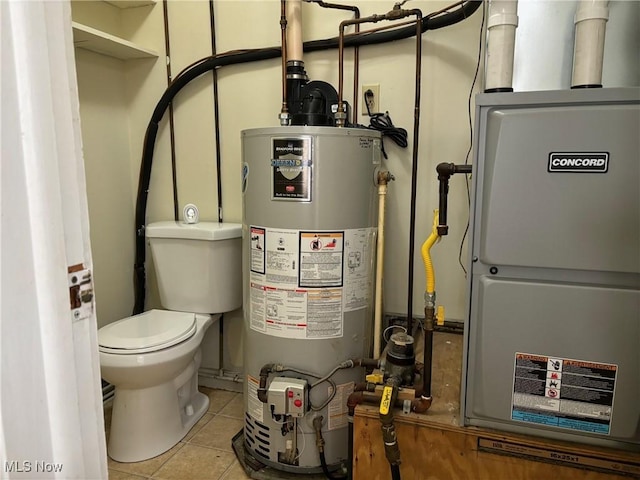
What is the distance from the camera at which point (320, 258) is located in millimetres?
1458

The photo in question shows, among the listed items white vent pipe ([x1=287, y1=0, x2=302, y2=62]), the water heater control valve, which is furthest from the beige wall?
the water heater control valve

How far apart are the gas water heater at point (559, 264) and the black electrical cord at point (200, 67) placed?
0.81 meters

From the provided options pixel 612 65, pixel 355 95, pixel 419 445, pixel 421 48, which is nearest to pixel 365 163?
pixel 355 95

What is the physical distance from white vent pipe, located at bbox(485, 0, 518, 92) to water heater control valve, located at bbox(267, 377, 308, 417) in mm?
1066

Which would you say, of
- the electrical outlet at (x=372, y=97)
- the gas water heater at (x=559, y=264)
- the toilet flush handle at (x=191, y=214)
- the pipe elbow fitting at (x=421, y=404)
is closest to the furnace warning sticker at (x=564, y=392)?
the gas water heater at (x=559, y=264)

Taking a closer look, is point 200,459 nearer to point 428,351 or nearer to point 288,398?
point 288,398

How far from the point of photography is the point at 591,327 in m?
1.00

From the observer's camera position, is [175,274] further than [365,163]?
Yes

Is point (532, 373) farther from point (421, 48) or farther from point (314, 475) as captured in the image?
point (421, 48)

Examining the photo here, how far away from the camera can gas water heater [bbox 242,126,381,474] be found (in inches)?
56.5

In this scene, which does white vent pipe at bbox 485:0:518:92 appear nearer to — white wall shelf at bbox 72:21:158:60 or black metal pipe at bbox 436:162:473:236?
black metal pipe at bbox 436:162:473:236

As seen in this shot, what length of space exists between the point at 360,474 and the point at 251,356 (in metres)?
0.56

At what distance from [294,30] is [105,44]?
0.84 m

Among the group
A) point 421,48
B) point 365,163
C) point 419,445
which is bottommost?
point 419,445
